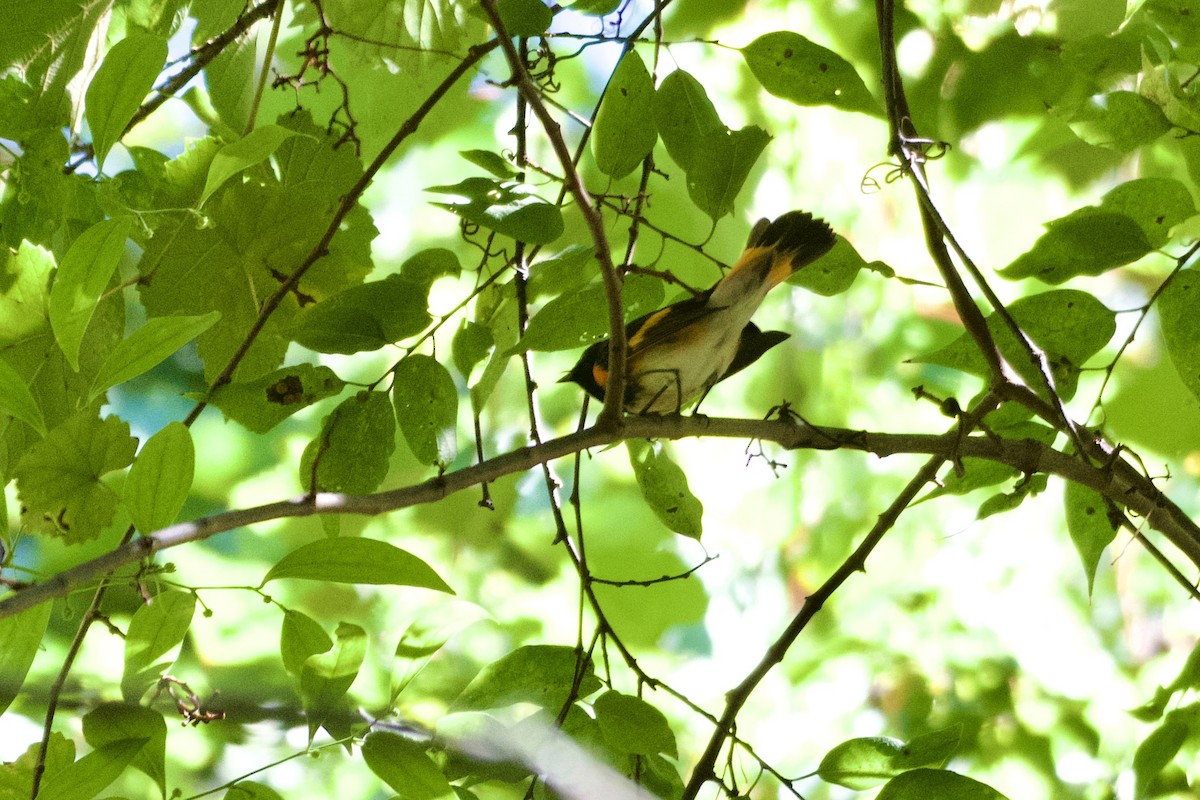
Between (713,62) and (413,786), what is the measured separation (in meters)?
0.92

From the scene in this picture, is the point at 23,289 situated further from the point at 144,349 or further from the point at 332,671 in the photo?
the point at 332,671

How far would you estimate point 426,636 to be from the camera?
2.43 ft

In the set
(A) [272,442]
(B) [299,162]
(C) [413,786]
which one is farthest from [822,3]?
(C) [413,786]

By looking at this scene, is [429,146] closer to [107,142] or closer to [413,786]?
[107,142]

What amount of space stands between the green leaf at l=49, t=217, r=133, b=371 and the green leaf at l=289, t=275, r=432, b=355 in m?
0.13

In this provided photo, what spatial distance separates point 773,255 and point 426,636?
44 cm

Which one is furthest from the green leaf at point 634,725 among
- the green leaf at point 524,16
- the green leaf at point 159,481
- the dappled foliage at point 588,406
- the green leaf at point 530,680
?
the green leaf at point 524,16

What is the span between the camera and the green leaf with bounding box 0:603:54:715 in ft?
1.80

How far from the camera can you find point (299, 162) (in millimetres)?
802

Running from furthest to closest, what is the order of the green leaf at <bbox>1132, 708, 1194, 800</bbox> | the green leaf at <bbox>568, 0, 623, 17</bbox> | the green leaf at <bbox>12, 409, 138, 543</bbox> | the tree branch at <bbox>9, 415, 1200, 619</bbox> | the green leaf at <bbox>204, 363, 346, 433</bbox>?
the green leaf at <bbox>1132, 708, 1194, 800</bbox> < the green leaf at <bbox>568, 0, 623, 17</bbox> < the green leaf at <bbox>204, 363, 346, 433</bbox> < the green leaf at <bbox>12, 409, 138, 543</bbox> < the tree branch at <bbox>9, 415, 1200, 619</bbox>

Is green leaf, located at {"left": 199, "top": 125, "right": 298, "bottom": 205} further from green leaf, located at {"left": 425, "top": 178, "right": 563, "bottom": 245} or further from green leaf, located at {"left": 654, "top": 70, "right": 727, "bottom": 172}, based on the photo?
green leaf, located at {"left": 654, "top": 70, "right": 727, "bottom": 172}

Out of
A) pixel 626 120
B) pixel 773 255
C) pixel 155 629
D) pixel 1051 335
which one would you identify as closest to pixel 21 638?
pixel 155 629

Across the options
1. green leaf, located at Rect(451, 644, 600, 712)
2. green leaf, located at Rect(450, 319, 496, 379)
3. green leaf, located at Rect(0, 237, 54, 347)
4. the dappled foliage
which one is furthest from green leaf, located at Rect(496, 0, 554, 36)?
green leaf, located at Rect(451, 644, 600, 712)

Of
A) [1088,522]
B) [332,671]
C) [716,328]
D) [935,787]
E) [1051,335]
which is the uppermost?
[716,328]
